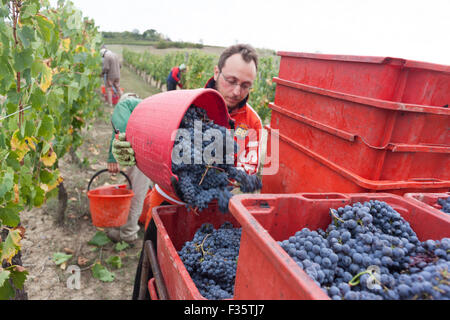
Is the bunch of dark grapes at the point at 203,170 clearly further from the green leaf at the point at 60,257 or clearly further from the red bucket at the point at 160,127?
the green leaf at the point at 60,257

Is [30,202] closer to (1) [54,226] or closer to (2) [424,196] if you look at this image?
(1) [54,226]

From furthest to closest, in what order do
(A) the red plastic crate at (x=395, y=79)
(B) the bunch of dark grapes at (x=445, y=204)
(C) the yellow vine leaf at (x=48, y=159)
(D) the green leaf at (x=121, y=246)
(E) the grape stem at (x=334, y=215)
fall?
(D) the green leaf at (x=121, y=246)
(C) the yellow vine leaf at (x=48, y=159)
(A) the red plastic crate at (x=395, y=79)
(B) the bunch of dark grapes at (x=445, y=204)
(E) the grape stem at (x=334, y=215)

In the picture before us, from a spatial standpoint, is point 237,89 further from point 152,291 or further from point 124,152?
point 152,291

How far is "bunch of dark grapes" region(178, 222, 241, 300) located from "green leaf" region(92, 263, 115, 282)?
1948mm

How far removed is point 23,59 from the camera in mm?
1523

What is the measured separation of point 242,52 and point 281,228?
140 cm

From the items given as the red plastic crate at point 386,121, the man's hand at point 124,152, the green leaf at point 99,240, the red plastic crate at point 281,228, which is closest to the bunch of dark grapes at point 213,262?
the red plastic crate at point 281,228

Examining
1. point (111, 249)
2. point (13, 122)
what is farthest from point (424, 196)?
point (111, 249)

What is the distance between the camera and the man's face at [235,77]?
195 centimetres

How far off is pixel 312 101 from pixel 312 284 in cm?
135

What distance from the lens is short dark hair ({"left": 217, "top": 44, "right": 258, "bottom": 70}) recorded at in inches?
77.9

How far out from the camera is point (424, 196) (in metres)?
1.17

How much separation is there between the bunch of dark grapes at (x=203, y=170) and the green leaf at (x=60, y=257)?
89.8 inches
